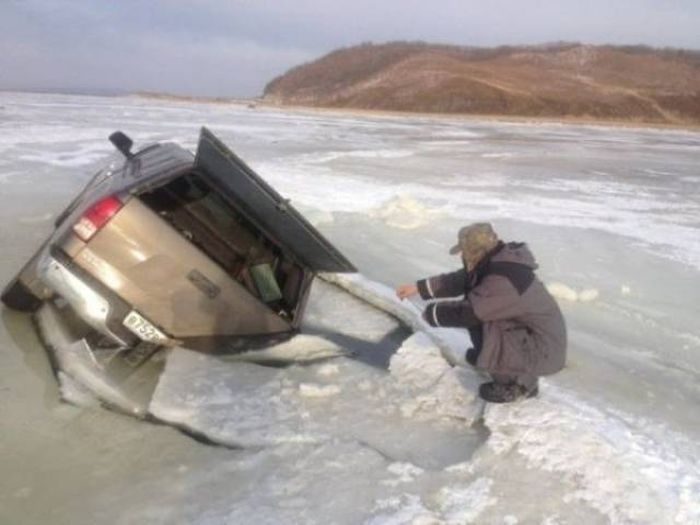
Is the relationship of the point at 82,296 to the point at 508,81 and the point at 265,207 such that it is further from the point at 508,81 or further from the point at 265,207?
the point at 508,81

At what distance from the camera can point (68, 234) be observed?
405 cm

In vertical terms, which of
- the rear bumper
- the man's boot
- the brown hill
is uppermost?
the brown hill

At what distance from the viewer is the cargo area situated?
16.2 ft

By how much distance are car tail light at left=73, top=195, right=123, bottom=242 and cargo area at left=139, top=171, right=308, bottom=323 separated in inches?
33.7

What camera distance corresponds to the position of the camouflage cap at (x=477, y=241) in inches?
145

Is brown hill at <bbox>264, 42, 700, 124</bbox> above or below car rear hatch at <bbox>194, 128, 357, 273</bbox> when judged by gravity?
above

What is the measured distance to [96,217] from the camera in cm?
397

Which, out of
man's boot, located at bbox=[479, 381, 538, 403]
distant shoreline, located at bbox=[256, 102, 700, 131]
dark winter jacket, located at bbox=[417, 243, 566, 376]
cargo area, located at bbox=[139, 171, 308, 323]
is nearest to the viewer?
dark winter jacket, located at bbox=[417, 243, 566, 376]

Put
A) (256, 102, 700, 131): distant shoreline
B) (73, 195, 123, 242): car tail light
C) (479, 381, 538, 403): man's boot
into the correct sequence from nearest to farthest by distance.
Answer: (479, 381, 538, 403): man's boot → (73, 195, 123, 242): car tail light → (256, 102, 700, 131): distant shoreline

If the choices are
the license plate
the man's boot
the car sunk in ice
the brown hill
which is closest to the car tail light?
the car sunk in ice

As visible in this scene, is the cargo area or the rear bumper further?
the cargo area

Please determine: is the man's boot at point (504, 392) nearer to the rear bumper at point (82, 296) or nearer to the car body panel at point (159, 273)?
the car body panel at point (159, 273)

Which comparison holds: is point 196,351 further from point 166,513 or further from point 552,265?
point 552,265

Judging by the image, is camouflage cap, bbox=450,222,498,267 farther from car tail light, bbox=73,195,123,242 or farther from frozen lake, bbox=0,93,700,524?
car tail light, bbox=73,195,123,242
